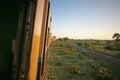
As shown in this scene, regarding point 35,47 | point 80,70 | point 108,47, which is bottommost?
point 80,70

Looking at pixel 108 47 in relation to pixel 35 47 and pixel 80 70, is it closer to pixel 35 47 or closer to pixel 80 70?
pixel 80 70

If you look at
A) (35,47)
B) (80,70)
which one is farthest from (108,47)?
(35,47)

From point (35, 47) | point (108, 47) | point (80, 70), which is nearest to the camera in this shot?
point (35, 47)

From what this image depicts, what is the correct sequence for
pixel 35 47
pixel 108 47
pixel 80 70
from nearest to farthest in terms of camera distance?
pixel 35 47
pixel 80 70
pixel 108 47

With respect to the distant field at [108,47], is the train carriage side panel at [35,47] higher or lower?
higher

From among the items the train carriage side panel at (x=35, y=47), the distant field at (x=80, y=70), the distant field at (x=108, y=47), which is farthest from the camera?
the distant field at (x=108, y=47)

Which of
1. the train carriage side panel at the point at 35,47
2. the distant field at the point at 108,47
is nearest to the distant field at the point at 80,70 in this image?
the train carriage side panel at the point at 35,47

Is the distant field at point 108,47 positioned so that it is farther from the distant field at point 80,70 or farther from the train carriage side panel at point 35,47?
the train carriage side panel at point 35,47

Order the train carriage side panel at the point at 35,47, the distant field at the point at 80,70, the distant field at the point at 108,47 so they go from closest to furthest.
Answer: the train carriage side panel at the point at 35,47
the distant field at the point at 80,70
the distant field at the point at 108,47

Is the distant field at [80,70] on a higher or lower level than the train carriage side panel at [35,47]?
lower

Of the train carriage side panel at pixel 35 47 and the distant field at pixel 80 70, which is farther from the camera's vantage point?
the distant field at pixel 80 70

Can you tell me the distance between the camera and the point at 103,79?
11.0 meters

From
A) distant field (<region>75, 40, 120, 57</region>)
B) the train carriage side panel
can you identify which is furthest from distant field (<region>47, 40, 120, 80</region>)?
distant field (<region>75, 40, 120, 57</region>)

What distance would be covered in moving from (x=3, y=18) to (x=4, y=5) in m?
0.34
